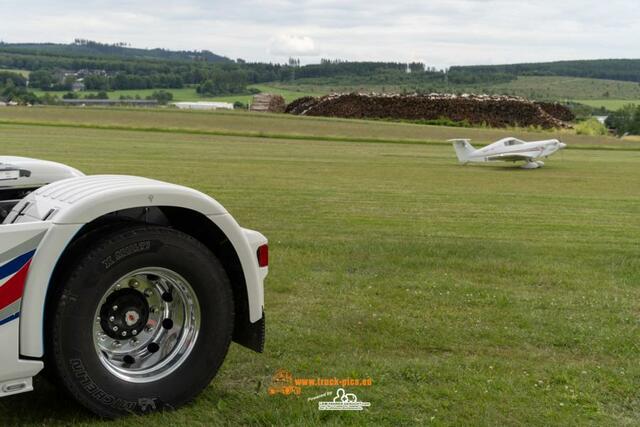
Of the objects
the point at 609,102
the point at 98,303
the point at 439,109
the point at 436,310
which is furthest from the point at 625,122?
the point at 98,303

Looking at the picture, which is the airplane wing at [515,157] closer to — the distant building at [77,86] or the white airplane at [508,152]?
the white airplane at [508,152]

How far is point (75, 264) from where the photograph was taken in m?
3.72

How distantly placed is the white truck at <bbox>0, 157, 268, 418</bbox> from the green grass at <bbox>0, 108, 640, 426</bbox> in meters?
0.26

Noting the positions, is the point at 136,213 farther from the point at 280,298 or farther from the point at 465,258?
the point at 465,258

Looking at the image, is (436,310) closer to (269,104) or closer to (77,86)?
(269,104)

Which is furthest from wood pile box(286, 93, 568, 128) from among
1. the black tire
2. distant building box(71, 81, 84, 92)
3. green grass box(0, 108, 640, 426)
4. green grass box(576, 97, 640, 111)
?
the black tire

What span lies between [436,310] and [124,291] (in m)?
3.23

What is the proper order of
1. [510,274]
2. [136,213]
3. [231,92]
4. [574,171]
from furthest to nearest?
[231,92] → [574,171] → [510,274] → [136,213]

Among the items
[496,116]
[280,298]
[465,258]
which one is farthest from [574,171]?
[496,116]

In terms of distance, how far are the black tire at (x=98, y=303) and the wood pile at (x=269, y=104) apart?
280ft

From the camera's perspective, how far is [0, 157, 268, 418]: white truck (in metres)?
3.57

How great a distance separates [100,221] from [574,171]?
26371mm

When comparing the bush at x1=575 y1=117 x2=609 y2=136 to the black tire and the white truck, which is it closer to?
A: the white truck

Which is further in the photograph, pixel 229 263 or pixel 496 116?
pixel 496 116
